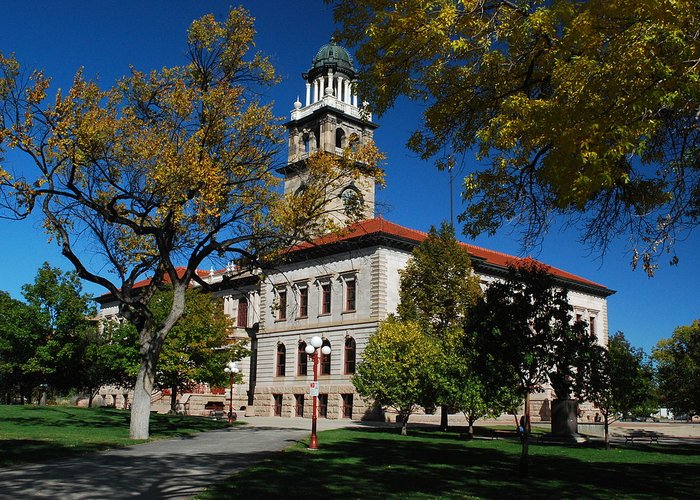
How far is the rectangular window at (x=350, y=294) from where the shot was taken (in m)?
47.5

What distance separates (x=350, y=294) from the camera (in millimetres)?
47750

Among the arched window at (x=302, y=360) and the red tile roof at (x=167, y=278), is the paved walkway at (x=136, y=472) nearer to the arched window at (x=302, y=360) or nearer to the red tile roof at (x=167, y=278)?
the arched window at (x=302, y=360)

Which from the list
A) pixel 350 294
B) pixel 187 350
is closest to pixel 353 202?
pixel 187 350

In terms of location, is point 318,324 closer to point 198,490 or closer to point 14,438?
point 14,438

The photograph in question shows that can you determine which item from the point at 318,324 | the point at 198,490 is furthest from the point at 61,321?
the point at 198,490

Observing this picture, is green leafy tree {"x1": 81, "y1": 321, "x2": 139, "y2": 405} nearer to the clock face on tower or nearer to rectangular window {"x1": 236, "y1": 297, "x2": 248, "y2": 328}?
rectangular window {"x1": 236, "y1": 297, "x2": 248, "y2": 328}

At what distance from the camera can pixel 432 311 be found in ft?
137

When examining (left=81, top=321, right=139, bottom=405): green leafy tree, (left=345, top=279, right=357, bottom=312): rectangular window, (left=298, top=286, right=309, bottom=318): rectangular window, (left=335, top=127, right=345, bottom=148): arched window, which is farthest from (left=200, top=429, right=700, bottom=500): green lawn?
(left=335, top=127, right=345, bottom=148): arched window

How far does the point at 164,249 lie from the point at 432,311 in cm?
2318

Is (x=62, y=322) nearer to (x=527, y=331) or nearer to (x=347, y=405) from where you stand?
(x=347, y=405)

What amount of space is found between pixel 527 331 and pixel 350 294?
32767 millimetres

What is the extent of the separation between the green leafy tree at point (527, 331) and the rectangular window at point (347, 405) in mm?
31234

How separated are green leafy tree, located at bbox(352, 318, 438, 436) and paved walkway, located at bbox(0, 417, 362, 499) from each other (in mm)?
12386

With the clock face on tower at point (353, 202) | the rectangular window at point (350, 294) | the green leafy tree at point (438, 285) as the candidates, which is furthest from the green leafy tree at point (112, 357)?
the clock face on tower at point (353, 202)
